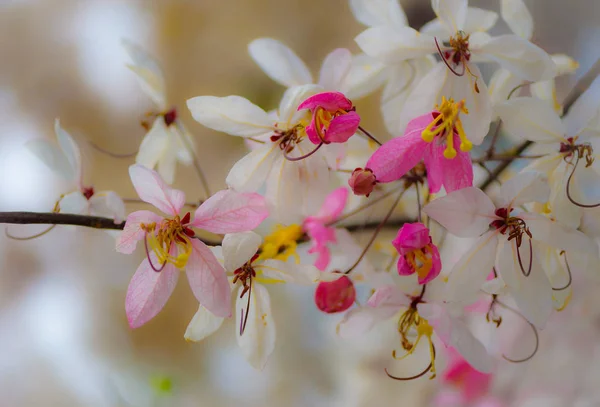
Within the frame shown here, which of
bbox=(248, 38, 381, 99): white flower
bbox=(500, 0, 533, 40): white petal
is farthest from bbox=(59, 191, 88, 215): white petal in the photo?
bbox=(500, 0, 533, 40): white petal

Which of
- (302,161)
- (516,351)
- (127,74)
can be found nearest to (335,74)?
(302,161)

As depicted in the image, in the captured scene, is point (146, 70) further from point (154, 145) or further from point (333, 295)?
point (333, 295)

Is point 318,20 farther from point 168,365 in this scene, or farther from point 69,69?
point 168,365

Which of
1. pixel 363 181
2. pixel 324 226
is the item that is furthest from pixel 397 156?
pixel 324 226

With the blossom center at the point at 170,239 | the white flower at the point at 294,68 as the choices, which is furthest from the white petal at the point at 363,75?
the blossom center at the point at 170,239

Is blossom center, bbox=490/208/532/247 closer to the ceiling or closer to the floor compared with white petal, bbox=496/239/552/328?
closer to the ceiling

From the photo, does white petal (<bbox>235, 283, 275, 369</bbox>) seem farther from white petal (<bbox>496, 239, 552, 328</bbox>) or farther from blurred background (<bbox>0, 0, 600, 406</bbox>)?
blurred background (<bbox>0, 0, 600, 406</bbox>)
